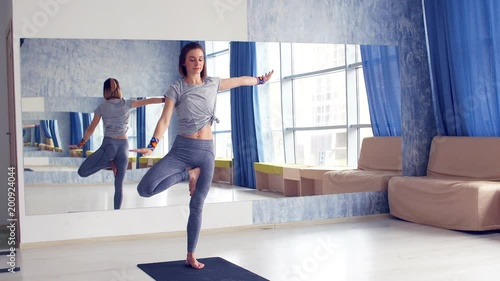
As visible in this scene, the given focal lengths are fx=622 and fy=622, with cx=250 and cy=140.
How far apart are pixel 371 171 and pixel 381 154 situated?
21 cm

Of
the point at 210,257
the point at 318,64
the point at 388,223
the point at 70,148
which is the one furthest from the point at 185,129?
the point at 388,223

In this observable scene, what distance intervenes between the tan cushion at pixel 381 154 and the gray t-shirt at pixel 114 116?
2.43 meters

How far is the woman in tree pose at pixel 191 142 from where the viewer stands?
418 cm

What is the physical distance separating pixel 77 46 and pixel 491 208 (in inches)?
147

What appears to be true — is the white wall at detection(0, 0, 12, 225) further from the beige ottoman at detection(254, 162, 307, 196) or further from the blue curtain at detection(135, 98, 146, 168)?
the beige ottoman at detection(254, 162, 307, 196)

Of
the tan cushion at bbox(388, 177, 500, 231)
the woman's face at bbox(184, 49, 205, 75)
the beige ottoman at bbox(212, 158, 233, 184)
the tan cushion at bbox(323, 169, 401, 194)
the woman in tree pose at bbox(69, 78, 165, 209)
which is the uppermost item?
the woman's face at bbox(184, 49, 205, 75)

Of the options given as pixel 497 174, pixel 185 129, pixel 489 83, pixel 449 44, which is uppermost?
pixel 449 44

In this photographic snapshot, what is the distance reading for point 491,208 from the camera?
5.27m

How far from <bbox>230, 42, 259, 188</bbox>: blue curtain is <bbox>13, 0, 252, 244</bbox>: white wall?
0.66 ft

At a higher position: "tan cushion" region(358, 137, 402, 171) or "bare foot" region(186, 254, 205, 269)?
"tan cushion" region(358, 137, 402, 171)

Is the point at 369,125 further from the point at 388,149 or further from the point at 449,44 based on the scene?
the point at 449,44

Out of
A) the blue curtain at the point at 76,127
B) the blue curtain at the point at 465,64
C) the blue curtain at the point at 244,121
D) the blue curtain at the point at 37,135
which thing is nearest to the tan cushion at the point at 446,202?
the blue curtain at the point at 465,64

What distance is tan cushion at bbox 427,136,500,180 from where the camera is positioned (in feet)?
18.6

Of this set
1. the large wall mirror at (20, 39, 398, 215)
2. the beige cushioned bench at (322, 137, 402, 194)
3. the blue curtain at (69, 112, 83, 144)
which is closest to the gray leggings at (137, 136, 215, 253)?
the large wall mirror at (20, 39, 398, 215)
